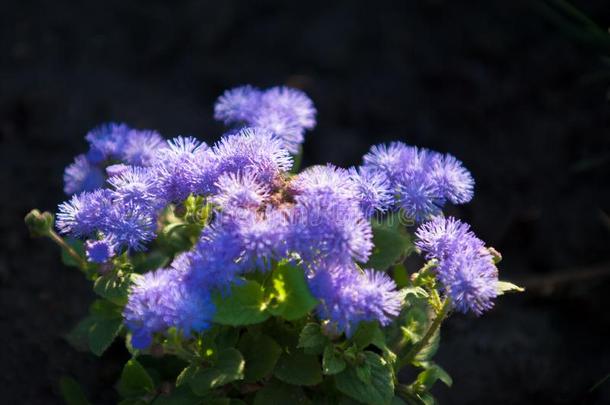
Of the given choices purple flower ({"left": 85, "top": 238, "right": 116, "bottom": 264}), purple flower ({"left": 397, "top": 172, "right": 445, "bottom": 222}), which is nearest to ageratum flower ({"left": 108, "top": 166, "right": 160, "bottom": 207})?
purple flower ({"left": 85, "top": 238, "right": 116, "bottom": 264})

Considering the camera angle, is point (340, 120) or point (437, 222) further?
point (340, 120)

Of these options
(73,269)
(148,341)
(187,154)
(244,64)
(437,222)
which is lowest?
(148,341)

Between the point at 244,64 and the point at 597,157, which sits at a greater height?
the point at 244,64

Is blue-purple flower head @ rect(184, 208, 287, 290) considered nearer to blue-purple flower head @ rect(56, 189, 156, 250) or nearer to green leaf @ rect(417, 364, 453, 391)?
blue-purple flower head @ rect(56, 189, 156, 250)

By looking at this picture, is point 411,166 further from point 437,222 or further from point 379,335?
point 379,335

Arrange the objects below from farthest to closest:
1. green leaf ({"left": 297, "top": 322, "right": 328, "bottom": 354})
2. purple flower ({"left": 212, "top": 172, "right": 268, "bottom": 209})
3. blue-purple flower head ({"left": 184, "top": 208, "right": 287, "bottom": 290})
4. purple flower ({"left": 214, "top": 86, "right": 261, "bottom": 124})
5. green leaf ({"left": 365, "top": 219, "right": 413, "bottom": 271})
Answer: purple flower ({"left": 214, "top": 86, "right": 261, "bottom": 124}) < green leaf ({"left": 365, "top": 219, "right": 413, "bottom": 271}) < green leaf ({"left": 297, "top": 322, "right": 328, "bottom": 354}) < purple flower ({"left": 212, "top": 172, "right": 268, "bottom": 209}) < blue-purple flower head ({"left": 184, "top": 208, "right": 287, "bottom": 290})

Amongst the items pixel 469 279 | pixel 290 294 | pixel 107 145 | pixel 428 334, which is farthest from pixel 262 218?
pixel 107 145

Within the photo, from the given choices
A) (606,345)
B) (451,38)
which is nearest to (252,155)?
(606,345)
